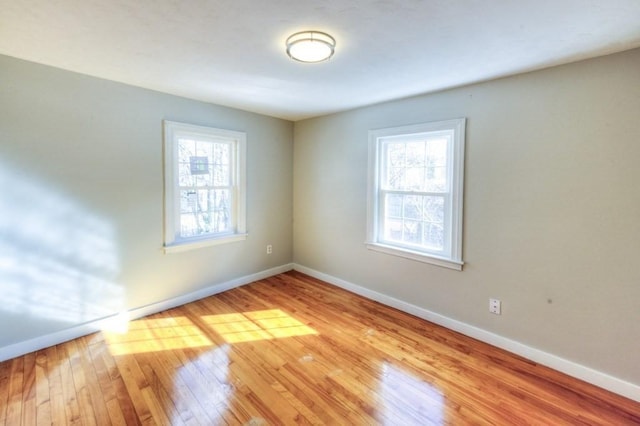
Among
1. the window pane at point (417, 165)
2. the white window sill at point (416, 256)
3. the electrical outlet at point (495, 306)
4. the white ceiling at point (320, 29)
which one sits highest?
the white ceiling at point (320, 29)

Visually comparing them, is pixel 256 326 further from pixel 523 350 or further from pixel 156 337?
pixel 523 350

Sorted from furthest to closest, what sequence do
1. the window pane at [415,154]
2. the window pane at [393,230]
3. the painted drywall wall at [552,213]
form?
the window pane at [393,230], the window pane at [415,154], the painted drywall wall at [552,213]

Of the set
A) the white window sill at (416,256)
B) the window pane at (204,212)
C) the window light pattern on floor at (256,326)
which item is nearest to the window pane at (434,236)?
the white window sill at (416,256)

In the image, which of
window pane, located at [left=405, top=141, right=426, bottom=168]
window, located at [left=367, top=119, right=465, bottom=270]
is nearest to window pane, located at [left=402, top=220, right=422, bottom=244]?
window, located at [left=367, top=119, right=465, bottom=270]

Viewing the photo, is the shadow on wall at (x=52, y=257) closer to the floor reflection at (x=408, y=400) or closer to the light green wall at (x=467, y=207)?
the light green wall at (x=467, y=207)

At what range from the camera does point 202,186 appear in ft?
11.3

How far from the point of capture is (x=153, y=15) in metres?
1.59

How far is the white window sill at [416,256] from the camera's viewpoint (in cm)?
277

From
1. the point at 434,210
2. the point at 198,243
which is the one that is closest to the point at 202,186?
the point at 198,243

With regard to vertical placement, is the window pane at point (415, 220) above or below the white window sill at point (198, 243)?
above

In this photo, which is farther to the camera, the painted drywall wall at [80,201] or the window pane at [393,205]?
the window pane at [393,205]

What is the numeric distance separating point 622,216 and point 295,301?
2937mm

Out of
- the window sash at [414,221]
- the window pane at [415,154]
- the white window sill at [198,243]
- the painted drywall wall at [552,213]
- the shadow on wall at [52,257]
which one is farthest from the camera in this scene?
the white window sill at [198,243]

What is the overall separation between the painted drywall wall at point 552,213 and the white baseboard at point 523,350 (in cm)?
4
